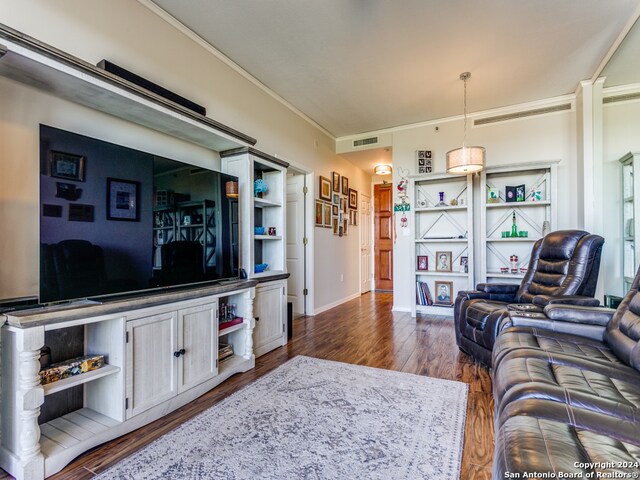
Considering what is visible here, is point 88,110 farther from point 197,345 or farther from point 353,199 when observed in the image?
point 353,199

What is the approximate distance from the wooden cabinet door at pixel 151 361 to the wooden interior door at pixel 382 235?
5.94m

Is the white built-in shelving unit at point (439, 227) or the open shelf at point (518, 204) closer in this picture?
the open shelf at point (518, 204)

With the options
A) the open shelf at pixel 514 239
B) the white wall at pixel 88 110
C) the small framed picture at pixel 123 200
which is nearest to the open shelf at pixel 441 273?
the open shelf at pixel 514 239

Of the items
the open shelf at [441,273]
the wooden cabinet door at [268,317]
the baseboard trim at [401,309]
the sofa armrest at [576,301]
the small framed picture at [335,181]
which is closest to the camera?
the sofa armrest at [576,301]

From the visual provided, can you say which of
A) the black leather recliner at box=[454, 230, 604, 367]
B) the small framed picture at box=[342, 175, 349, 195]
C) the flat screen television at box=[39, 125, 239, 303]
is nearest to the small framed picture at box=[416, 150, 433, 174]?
the small framed picture at box=[342, 175, 349, 195]

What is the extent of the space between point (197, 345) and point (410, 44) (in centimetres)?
317

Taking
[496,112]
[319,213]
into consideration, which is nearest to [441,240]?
[319,213]

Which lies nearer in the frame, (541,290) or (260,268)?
(541,290)

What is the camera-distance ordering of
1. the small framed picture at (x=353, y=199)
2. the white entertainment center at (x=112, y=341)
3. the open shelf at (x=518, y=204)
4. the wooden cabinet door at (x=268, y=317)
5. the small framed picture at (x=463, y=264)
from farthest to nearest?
the small framed picture at (x=353, y=199), the small framed picture at (x=463, y=264), the open shelf at (x=518, y=204), the wooden cabinet door at (x=268, y=317), the white entertainment center at (x=112, y=341)

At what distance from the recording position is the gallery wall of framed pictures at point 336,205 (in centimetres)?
509

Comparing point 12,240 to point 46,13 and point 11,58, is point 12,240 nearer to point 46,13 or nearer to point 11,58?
point 11,58

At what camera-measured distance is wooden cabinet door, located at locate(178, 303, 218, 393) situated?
218 centimetres

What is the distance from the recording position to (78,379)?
1662 millimetres

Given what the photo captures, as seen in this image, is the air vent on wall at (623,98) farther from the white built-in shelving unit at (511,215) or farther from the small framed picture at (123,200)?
the small framed picture at (123,200)
